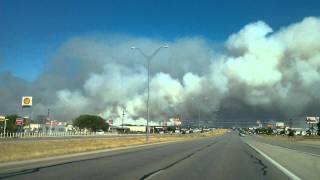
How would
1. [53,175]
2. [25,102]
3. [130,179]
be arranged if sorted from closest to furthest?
[130,179] → [53,175] → [25,102]

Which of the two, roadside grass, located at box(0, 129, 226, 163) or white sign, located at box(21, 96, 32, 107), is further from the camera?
white sign, located at box(21, 96, 32, 107)

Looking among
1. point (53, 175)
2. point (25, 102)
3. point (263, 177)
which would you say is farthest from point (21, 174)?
point (25, 102)

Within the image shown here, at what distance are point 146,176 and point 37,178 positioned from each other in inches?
147

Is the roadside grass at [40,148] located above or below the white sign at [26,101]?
below

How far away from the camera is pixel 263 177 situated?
18391 mm

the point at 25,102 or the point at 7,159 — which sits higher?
the point at 25,102

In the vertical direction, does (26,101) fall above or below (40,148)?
above

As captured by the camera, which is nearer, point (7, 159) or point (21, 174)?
point (21, 174)

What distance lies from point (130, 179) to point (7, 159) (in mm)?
12807

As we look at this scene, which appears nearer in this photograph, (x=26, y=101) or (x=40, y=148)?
(x=40, y=148)

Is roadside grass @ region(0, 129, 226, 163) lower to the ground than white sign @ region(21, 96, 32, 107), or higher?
lower

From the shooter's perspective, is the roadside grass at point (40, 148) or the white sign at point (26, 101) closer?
the roadside grass at point (40, 148)

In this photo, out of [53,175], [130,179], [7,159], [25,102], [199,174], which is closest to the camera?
[130,179]

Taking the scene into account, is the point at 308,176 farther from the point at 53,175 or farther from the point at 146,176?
the point at 53,175
